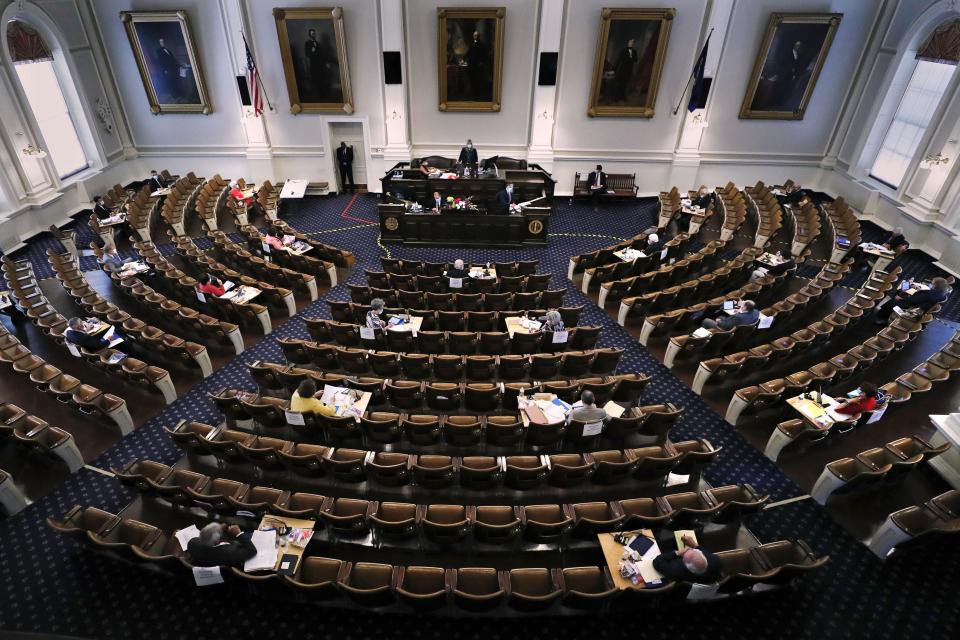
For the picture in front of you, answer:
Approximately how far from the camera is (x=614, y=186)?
18.0 metres

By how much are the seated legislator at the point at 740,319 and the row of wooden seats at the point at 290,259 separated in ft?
28.5

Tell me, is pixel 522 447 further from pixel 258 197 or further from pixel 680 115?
pixel 680 115

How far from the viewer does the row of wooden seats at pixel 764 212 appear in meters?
14.5

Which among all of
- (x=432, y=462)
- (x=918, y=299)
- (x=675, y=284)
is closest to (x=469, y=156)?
(x=675, y=284)

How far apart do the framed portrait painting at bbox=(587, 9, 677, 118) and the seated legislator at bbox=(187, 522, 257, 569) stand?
16026mm

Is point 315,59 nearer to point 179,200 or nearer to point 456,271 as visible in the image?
point 179,200

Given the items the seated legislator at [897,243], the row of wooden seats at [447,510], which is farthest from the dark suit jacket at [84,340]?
the seated legislator at [897,243]

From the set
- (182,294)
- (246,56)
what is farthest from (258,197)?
(182,294)

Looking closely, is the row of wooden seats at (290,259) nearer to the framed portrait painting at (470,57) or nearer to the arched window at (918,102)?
the framed portrait painting at (470,57)

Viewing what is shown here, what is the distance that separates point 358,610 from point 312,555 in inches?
36.6

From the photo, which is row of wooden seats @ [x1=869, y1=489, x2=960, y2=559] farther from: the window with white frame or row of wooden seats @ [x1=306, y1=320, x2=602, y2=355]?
the window with white frame

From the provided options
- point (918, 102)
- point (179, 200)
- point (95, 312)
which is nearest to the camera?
point (95, 312)

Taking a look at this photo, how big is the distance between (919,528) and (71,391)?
39.9 ft

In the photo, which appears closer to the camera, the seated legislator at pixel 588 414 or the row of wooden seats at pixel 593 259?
the seated legislator at pixel 588 414
